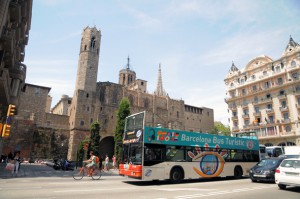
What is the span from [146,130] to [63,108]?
2123 inches

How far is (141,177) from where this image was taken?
11984mm

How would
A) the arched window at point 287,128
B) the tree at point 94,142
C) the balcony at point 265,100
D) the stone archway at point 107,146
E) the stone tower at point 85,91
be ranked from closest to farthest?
the tree at point 94,142
the arched window at point 287,128
the balcony at point 265,100
the stone tower at point 85,91
the stone archway at point 107,146

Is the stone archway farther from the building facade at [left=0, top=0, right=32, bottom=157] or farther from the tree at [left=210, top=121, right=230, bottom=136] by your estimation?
the tree at [left=210, top=121, right=230, bottom=136]

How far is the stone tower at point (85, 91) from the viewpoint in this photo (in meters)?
44.1

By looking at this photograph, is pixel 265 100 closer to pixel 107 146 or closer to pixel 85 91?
pixel 107 146

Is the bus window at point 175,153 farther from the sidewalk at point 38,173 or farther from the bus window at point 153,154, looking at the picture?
the sidewalk at point 38,173

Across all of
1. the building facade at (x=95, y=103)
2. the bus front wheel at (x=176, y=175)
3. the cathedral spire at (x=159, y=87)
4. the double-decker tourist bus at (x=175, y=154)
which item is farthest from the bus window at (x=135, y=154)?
the cathedral spire at (x=159, y=87)

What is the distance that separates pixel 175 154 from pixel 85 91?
35.9 meters

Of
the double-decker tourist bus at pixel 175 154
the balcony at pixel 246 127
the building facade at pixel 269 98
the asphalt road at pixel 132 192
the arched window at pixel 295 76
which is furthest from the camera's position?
the balcony at pixel 246 127

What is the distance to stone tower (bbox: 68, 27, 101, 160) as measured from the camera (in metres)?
44.1

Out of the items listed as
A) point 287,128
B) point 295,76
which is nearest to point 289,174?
point 287,128

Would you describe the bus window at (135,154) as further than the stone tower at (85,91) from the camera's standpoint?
No

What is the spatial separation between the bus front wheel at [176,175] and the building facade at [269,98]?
81.0 feet

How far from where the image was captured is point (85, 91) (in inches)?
1812
